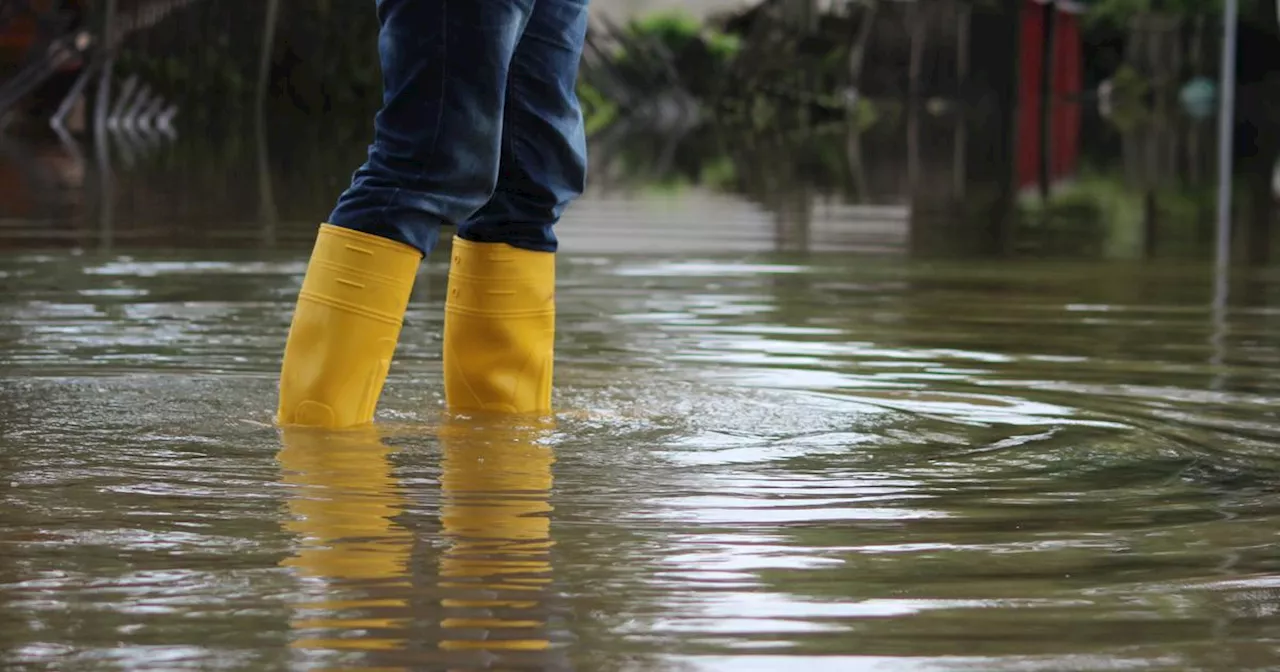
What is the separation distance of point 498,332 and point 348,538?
1006 mm

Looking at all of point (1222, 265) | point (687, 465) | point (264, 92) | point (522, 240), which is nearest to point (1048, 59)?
point (264, 92)

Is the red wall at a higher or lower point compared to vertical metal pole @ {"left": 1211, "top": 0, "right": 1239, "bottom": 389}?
higher

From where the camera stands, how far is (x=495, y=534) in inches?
86.3

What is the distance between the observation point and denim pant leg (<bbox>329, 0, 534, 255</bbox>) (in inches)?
111

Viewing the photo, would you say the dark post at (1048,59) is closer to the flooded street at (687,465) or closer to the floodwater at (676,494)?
Answer: the flooded street at (687,465)

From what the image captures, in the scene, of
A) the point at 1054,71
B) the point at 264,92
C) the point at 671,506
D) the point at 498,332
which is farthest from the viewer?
the point at 1054,71

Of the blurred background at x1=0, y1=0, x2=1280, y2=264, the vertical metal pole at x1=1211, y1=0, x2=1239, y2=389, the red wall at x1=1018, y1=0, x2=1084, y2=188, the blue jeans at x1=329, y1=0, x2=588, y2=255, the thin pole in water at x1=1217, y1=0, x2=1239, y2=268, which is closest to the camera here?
the blue jeans at x1=329, y1=0, x2=588, y2=255

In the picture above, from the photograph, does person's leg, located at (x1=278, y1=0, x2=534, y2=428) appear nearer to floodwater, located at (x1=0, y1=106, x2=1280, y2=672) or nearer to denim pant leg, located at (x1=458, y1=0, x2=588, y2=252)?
floodwater, located at (x1=0, y1=106, x2=1280, y2=672)

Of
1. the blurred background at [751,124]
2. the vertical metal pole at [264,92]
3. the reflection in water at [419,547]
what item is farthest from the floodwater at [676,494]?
the vertical metal pole at [264,92]

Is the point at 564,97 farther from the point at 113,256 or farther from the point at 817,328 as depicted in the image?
the point at 113,256

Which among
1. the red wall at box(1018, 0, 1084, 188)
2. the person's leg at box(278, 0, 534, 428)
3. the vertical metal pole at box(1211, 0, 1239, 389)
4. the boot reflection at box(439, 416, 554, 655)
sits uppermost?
the red wall at box(1018, 0, 1084, 188)

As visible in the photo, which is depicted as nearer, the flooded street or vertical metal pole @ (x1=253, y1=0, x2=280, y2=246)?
the flooded street

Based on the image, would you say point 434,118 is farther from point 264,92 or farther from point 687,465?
point 264,92

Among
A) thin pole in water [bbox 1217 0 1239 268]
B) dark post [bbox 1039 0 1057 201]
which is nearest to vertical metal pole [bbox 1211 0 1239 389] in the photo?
thin pole in water [bbox 1217 0 1239 268]
